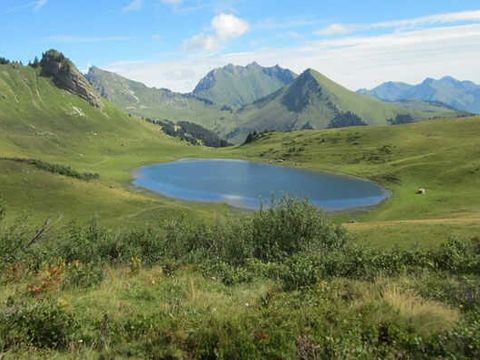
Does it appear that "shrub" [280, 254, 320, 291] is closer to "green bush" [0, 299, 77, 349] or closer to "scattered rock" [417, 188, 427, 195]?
"green bush" [0, 299, 77, 349]

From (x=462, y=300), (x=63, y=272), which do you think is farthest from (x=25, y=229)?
(x=462, y=300)

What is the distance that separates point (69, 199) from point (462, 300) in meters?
106

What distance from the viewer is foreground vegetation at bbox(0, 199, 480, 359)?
8.78 meters

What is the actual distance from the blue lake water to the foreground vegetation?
9419 centimetres

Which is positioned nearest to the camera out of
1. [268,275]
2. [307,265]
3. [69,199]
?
[307,265]

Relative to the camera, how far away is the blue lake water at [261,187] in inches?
5005

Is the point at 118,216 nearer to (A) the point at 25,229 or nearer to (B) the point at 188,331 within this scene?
(A) the point at 25,229

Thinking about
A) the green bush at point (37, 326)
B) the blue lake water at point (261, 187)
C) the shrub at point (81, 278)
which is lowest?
the blue lake water at point (261, 187)

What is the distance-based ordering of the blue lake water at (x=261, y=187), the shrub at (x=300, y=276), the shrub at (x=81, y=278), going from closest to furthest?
the shrub at (x=300, y=276) < the shrub at (x=81, y=278) < the blue lake water at (x=261, y=187)

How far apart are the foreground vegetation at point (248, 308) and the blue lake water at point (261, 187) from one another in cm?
9419

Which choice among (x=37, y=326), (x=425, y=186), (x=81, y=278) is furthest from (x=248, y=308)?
(x=425, y=186)

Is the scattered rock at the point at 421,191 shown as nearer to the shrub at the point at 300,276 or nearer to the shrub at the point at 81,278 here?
the shrub at the point at 300,276

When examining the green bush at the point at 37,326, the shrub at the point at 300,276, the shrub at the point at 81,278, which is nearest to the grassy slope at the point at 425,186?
the shrub at the point at 300,276

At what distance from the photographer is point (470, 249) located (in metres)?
20.9
